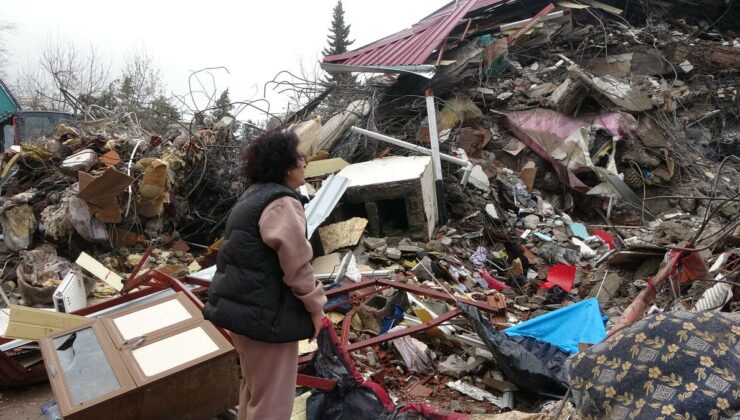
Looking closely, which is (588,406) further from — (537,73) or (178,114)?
(178,114)

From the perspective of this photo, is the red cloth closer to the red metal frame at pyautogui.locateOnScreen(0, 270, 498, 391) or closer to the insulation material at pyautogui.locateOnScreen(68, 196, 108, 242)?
the red metal frame at pyautogui.locateOnScreen(0, 270, 498, 391)

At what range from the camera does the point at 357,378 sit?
2.61 meters

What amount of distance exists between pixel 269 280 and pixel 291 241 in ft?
0.65

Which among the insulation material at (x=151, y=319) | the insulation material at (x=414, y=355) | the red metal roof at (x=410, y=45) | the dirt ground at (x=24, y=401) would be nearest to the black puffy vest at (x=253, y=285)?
the insulation material at (x=151, y=319)

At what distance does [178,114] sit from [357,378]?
7.18 m

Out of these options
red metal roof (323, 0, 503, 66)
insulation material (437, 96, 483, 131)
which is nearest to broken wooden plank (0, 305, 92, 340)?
red metal roof (323, 0, 503, 66)

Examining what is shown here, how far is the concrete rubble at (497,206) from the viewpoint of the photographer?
3.08 meters

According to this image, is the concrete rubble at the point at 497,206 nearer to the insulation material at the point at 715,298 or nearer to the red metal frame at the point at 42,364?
the insulation material at the point at 715,298

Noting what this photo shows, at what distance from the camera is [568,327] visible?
3.28 m

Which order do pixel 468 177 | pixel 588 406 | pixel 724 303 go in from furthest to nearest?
pixel 468 177 → pixel 724 303 → pixel 588 406

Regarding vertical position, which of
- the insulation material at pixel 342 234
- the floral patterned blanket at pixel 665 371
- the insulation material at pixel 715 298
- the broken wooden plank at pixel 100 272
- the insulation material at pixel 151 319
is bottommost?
the insulation material at pixel 342 234

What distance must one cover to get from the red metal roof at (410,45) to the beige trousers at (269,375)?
5607 mm

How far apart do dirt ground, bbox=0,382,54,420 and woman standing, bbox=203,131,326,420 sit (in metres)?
1.89

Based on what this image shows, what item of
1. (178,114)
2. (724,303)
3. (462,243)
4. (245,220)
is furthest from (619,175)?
(178,114)
